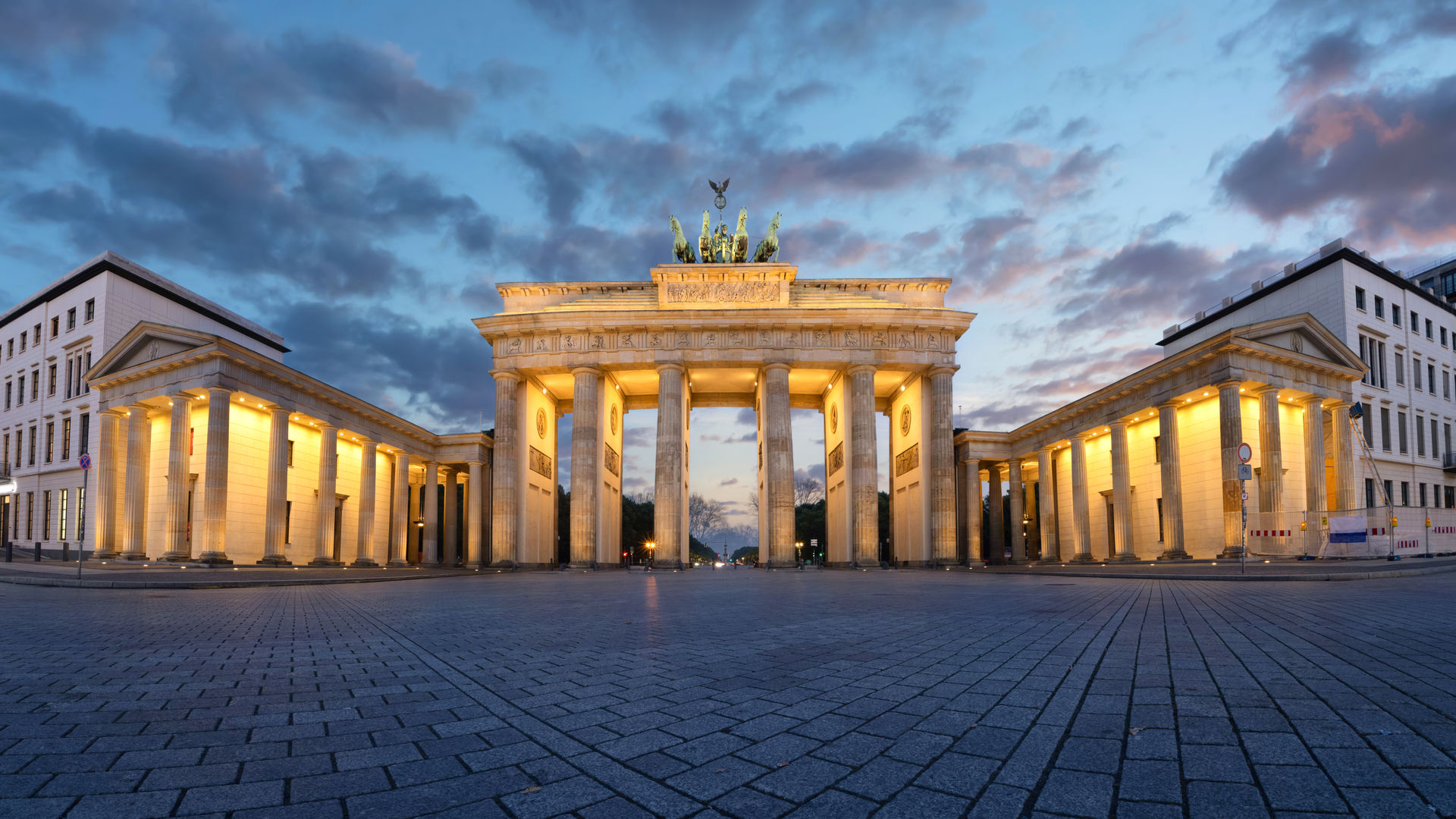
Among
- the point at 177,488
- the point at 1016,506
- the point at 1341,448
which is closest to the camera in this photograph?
the point at 177,488

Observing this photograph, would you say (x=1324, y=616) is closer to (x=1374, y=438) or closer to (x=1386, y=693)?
(x=1386, y=693)

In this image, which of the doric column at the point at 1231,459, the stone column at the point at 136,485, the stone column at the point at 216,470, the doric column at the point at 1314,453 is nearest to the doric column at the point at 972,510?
the doric column at the point at 1231,459

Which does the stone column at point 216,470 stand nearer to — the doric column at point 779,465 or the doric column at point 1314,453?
the doric column at point 779,465

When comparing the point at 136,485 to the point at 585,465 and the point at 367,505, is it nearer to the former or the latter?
the point at 367,505

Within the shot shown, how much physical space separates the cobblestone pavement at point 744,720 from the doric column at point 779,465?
32.7 meters

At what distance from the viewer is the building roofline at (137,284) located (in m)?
42.4

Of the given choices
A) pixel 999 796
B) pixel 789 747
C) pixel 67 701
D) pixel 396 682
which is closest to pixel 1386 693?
pixel 999 796

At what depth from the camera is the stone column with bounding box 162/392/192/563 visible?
101ft

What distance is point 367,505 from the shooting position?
137 feet

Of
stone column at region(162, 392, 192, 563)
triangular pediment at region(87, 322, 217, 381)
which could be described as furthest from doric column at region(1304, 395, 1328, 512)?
stone column at region(162, 392, 192, 563)

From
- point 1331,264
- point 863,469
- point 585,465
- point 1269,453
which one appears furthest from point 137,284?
point 1331,264

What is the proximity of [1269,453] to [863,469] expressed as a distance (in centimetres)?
1862

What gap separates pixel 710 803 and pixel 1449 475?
65.1 metres

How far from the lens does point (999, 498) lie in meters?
54.7
